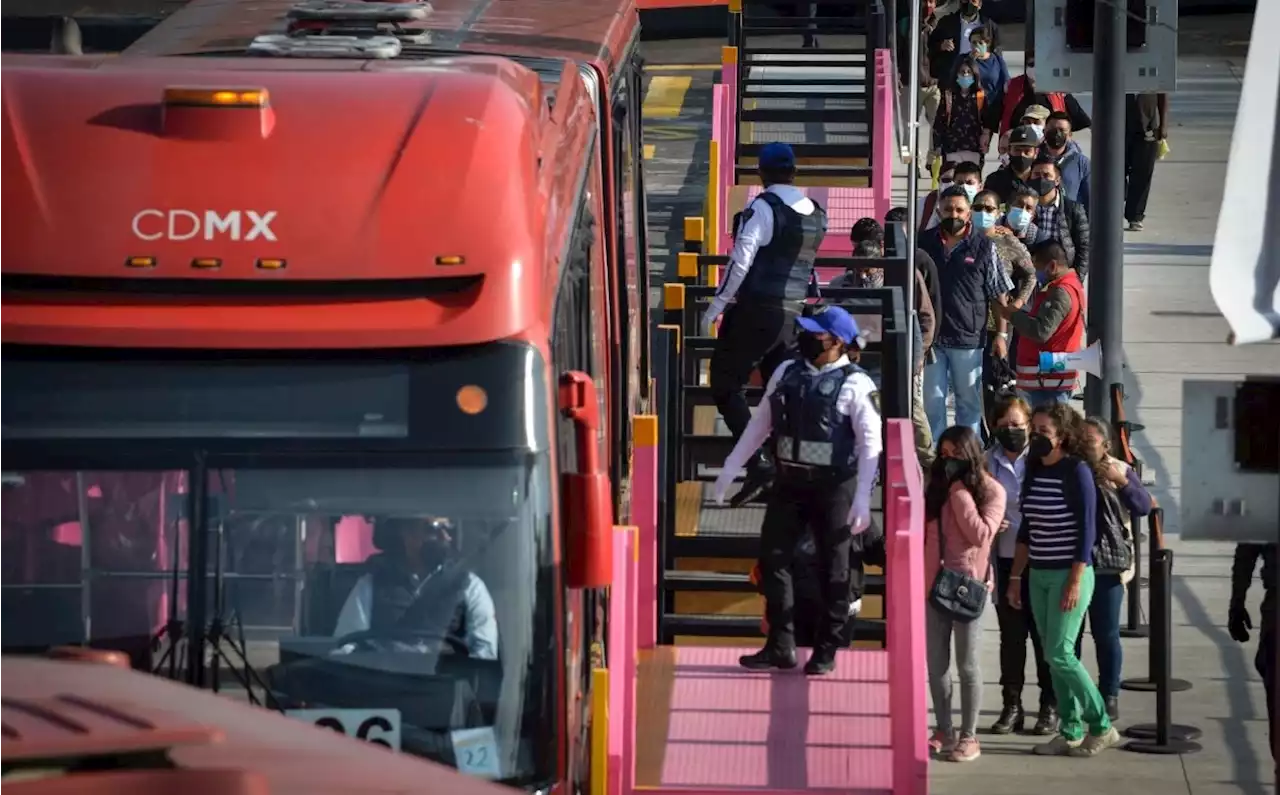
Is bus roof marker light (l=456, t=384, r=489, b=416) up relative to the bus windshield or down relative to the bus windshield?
up

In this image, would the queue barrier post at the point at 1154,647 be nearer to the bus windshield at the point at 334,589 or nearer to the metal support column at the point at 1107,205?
the metal support column at the point at 1107,205

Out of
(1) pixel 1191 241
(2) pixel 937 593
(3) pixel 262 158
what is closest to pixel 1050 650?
(2) pixel 937 593

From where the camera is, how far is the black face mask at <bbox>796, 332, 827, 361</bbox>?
1070cm

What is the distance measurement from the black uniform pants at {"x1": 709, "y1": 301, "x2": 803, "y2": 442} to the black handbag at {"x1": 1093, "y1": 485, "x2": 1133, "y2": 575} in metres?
2.52

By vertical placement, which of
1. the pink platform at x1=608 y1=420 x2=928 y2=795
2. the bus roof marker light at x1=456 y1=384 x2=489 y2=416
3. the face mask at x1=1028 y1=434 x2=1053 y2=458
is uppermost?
the bus roof marker light at x1=456 y1=384 x2=489 y2=416

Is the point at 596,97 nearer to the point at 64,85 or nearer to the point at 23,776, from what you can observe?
the point at 64,85

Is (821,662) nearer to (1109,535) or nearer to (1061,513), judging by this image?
(1061,513)

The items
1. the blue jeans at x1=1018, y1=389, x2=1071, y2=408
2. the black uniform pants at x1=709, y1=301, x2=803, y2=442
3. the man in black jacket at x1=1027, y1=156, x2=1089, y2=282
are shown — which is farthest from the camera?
the man in black jacket at x1=1027, y1=156, x2=1089, y2=282

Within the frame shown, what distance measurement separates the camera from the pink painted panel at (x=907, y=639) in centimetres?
948

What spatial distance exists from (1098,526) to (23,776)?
7840 mm

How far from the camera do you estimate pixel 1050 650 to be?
37.2 feet

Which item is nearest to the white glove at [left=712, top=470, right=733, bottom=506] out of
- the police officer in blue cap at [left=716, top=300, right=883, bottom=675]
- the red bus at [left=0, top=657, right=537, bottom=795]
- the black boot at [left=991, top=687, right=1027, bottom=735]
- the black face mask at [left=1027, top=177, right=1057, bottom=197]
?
the police officer in blue cap at [left=716, top=300, right=883, bottom=675]

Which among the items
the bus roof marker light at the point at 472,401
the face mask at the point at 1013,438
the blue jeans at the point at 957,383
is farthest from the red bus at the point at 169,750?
the blue jeans at the point at 957,383

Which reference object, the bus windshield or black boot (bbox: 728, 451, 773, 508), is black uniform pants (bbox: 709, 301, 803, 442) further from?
the bus windshield
